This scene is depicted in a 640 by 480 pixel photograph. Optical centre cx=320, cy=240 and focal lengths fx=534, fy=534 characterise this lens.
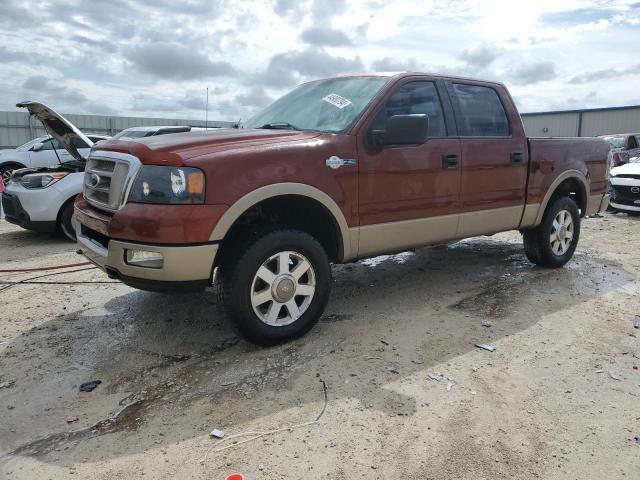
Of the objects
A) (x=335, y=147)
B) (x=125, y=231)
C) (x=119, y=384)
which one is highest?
(x=335, y=147)

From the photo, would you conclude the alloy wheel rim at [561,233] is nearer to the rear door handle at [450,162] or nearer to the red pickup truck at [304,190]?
the red pickup truck at [304,190]

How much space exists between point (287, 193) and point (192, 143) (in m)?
0.67

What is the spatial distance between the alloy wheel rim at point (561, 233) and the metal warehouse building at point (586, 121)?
25.9 m

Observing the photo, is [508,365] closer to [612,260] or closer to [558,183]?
[558,183]

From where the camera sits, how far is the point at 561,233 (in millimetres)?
5688

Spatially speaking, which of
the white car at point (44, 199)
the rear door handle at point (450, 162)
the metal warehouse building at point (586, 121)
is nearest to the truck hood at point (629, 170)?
the rear door handle at point (450, 162)

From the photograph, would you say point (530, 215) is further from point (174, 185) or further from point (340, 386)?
point (174, 185)

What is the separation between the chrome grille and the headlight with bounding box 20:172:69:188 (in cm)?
365

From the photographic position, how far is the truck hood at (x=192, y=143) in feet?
10.4

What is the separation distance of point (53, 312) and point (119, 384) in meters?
1.64

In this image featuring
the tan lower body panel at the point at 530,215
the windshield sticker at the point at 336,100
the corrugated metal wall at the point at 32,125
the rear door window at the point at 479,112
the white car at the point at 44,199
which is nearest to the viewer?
the windshield sticker at the point at 336,100

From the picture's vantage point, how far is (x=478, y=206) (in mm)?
4676

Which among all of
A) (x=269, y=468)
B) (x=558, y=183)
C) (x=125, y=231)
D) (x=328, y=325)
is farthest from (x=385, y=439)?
(x=558, y=183)

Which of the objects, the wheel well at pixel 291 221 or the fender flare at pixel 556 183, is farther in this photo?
the fender flare at pixel 556 183
